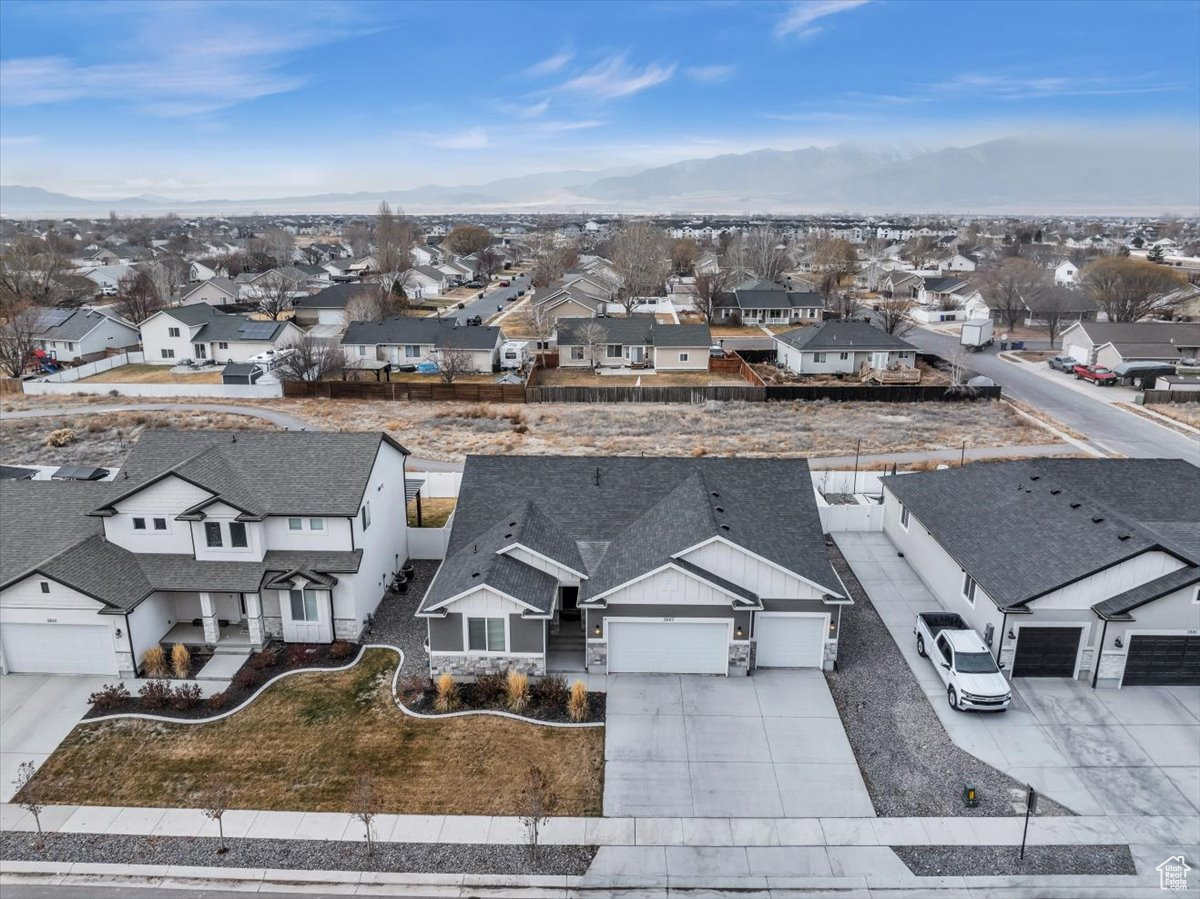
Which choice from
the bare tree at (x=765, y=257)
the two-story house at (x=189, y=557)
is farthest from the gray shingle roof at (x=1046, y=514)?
the bare tree at (x=765, y=257)

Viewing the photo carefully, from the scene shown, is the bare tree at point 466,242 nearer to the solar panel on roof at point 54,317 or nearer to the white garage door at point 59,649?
the solar panel on roof at point 54,317

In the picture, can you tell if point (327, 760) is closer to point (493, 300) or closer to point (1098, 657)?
point (1098, 657)

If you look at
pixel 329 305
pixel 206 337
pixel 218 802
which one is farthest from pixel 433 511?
pixel 329 305

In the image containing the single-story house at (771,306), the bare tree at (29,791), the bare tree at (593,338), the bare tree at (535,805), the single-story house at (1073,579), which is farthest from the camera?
the single-story house at (771,306)

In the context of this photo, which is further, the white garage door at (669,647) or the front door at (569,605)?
the front door at (569,605)

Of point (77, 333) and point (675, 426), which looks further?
point (77, 333)

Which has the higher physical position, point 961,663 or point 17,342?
point 17,342

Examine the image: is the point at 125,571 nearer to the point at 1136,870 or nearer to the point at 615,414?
the point at 1136,870
